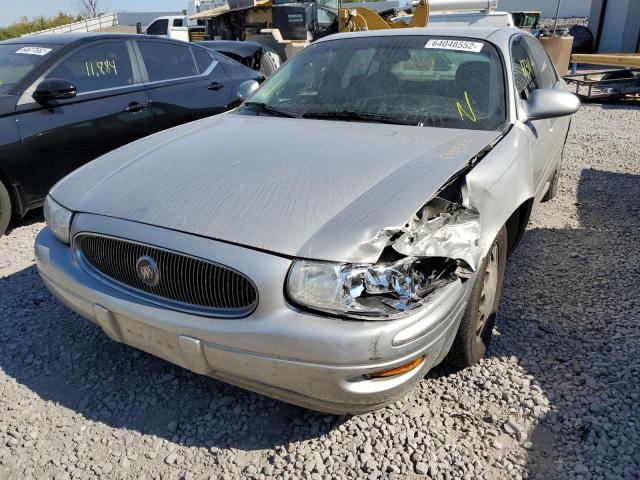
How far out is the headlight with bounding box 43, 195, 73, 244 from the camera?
7.70 feet

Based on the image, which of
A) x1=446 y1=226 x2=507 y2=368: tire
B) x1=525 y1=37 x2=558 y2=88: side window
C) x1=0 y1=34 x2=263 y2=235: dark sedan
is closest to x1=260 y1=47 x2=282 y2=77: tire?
x1=0 y1=34 x2=263 y2=235: dark sedan

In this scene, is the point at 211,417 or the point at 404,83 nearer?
the point at 211,417

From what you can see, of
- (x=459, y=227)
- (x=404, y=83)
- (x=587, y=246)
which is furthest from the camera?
(x=587, y=246)

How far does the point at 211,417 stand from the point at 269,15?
1315cm

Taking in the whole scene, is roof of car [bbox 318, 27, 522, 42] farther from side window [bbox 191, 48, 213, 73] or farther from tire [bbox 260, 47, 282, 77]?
tire [bbox 260, 47, 282, 77]

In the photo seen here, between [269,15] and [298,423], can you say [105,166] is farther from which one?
[269,15]

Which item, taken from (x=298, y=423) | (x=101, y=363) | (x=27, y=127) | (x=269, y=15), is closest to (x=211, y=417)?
(x=298, y=423)

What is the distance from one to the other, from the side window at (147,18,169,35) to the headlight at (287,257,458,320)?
2180 cm

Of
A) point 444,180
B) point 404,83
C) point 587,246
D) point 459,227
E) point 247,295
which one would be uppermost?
point 404,83

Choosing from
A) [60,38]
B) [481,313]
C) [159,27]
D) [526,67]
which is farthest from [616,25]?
[481,313]

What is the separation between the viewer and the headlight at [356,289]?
5.77 ft

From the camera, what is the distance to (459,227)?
2.01 m

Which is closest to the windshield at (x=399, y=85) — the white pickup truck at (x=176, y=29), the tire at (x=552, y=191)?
the tire at (x=552, y=191)

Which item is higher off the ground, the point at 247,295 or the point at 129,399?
the point at 247,295
